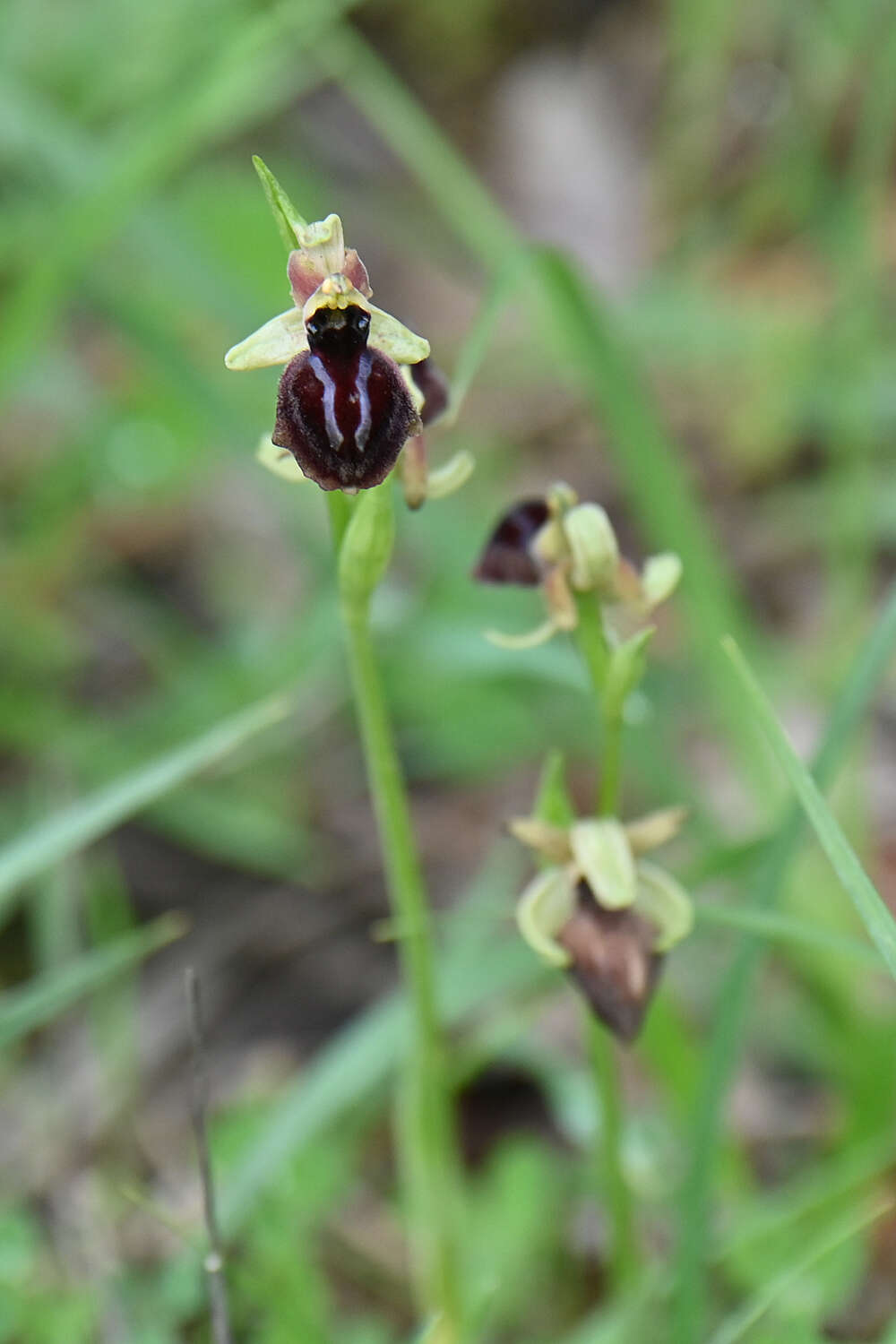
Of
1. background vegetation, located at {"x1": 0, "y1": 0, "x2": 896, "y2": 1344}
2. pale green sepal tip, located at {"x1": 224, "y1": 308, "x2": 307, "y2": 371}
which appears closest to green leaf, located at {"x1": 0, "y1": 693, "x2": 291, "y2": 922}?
background vegetation, located at {"x1": 0, "y1": 0, "x2": 896, "y2": 1344}

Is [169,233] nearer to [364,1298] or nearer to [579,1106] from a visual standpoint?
[579,1106]

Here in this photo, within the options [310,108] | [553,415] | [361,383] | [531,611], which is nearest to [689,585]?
[531,611]

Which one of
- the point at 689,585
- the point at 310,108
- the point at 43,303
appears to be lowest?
the point at 689,585

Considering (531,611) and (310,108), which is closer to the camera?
(531,611)

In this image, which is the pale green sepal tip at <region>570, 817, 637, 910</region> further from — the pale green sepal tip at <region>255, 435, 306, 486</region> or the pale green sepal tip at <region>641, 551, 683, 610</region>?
the pale green sepal tip at <region>255, 435, 306, 486</region>

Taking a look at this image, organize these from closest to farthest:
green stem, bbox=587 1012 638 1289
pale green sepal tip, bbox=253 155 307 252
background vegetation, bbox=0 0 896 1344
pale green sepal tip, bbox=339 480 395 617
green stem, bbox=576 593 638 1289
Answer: pale green sepal tip, bbox=253 155 307 252 → pale green sepal tip, bbox=339 480 395 617 → green stem, bbox=576 593 638 1289 → green stem, bbox=587 1012 638 1289 → background vegetation, bbox=0 0 896 1344

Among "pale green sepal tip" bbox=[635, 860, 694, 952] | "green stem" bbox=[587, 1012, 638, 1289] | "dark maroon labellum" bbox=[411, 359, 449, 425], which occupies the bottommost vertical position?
"green stem" bbox=[587, 1012, 638, 1289]

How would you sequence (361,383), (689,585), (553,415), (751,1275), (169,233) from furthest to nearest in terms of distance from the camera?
(553,415) < (169,233) < (689,585) < (751,1275) < (361,383)
